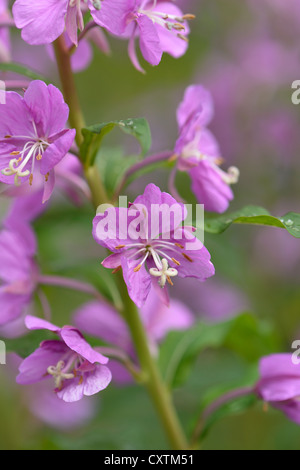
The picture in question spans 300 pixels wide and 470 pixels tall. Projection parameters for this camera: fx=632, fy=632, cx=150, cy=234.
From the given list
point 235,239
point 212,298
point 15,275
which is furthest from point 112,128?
point 212,298

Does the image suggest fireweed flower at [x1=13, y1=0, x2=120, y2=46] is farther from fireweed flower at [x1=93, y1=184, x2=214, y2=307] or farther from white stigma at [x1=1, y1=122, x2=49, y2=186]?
fireweed flower at [x1=93, y1=184, x2=214, y2=307]

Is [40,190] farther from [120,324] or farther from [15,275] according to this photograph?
[120,324]

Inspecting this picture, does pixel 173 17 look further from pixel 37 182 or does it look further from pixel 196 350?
pixel 196 350

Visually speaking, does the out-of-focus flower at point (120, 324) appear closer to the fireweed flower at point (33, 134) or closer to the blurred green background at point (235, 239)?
the blurred green background at point (235, 239)

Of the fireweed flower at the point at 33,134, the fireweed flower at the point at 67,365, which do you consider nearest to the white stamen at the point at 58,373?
the fireweed flower at the point at 67,365

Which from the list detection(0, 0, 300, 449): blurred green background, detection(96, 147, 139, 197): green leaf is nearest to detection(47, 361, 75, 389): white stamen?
detection(96, 147, 139, 197): green leaf

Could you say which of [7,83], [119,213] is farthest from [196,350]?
[7,83]

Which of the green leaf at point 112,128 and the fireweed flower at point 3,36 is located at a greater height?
the fireweed flower at point 3,36
